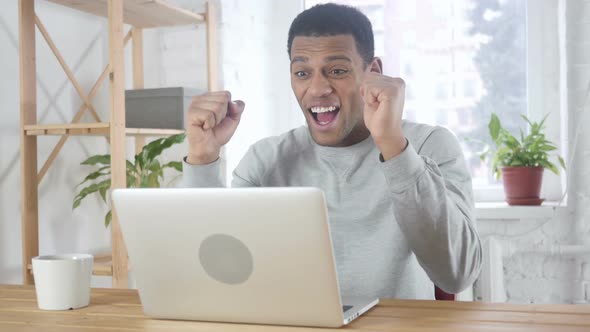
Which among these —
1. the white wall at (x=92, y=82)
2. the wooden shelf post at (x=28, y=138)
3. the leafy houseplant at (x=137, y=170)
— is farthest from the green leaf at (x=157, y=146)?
the wooden shelf post at (x=28, y=138)

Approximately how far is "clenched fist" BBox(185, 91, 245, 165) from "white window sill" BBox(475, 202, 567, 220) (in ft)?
4.53

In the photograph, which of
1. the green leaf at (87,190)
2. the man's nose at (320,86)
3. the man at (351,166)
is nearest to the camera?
the man at (351,166)

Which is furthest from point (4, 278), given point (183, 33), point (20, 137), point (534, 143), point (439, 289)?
point (534, 143)

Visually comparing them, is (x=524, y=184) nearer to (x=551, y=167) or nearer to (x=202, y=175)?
(x=551, y=167)

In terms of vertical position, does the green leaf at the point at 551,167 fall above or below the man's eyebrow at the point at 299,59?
below

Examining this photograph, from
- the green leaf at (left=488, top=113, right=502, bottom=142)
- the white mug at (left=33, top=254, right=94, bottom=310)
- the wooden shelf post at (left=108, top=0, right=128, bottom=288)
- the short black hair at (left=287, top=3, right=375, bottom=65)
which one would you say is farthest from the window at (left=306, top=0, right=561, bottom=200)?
the white mug at (left=33, top=254, right=94, bottom=310)

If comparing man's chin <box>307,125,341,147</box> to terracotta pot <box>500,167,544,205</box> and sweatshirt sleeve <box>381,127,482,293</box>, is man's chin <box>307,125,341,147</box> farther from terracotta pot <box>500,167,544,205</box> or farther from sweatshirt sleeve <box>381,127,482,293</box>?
terracotta pot <box>500,167,544,205</box>

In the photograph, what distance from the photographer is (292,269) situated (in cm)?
97

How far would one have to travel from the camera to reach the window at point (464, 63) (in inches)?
112

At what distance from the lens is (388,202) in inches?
62.1

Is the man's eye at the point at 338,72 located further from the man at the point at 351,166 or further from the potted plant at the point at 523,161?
the potted plant at the point at 523,161

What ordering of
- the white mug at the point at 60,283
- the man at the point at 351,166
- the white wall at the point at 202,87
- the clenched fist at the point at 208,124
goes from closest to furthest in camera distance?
the white mug at the point at 60,283
the man at the point at 351,166
the clenched fist at the point at 208,124
the white wall at the point at 202,87

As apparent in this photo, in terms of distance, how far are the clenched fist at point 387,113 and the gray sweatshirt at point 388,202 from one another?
0.03m

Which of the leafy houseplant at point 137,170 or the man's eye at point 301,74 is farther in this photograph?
the leafy houseplant at point 137,170
